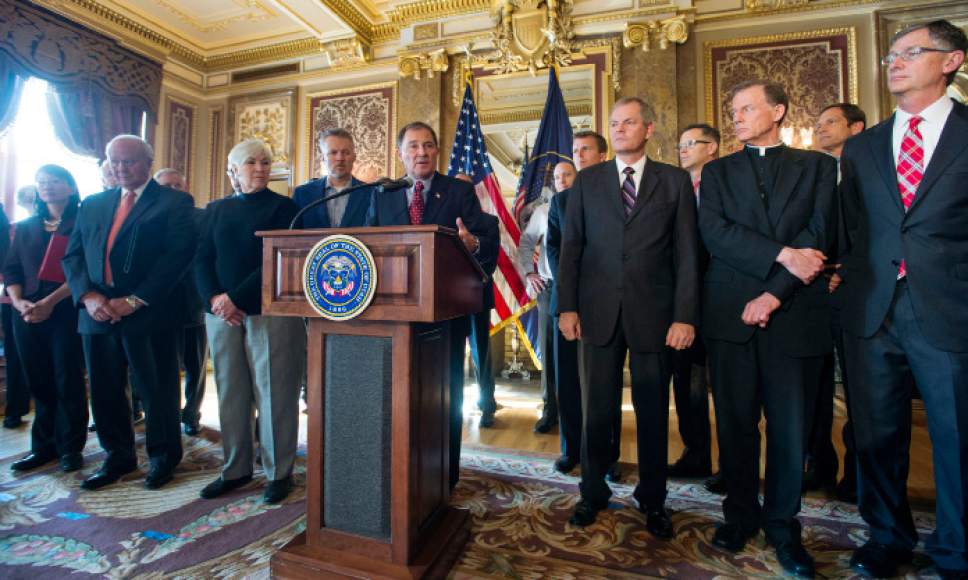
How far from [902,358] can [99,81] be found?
6.80 meters

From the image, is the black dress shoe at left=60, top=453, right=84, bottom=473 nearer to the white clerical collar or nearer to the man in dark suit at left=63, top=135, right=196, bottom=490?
the man in dark suit at left=63, top=135, right=196, bottom=490

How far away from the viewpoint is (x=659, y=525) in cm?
161

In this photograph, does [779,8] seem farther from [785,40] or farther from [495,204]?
[495,204]

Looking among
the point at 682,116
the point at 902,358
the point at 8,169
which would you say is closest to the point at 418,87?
the point at 682,116

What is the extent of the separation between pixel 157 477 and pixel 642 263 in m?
2.24

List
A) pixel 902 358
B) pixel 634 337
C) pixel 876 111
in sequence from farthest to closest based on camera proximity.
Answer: pixel 876 111 → pixel 634 337 → pixel 902 358

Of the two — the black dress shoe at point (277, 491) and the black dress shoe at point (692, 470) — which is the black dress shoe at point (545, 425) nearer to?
the black dress shoe at point (692, 470)

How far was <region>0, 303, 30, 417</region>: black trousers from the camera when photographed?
10.1 feet

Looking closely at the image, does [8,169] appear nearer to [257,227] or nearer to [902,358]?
[257,227]

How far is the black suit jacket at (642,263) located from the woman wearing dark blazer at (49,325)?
251 cm

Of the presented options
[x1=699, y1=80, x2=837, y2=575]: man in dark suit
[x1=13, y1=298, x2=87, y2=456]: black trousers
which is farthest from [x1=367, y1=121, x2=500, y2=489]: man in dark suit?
[x1=13, y1=298, x2=87, y2=456]: black trousers

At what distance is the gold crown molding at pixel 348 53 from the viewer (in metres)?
5.29

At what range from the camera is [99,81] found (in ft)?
15.9

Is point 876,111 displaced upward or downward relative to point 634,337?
upward
